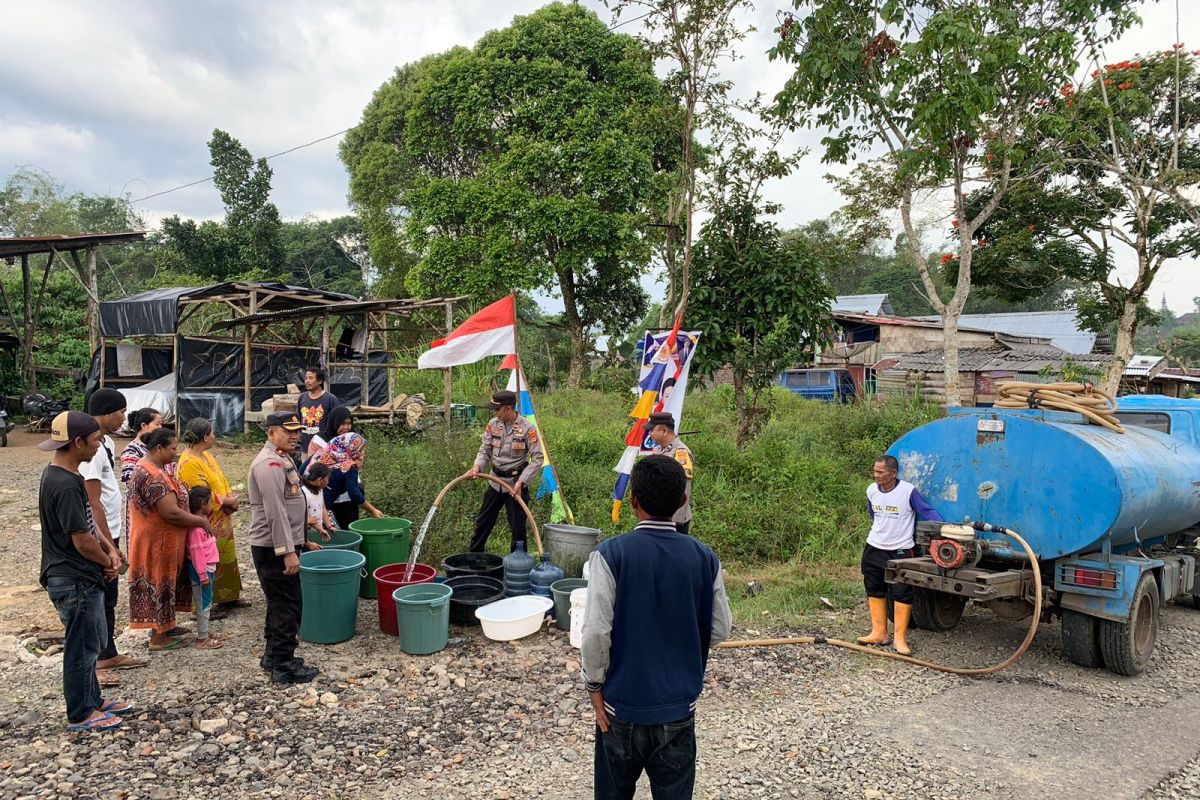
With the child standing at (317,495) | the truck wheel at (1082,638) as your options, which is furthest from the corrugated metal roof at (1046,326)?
the child standing at (317,495)

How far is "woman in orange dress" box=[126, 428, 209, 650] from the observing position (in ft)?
15.5

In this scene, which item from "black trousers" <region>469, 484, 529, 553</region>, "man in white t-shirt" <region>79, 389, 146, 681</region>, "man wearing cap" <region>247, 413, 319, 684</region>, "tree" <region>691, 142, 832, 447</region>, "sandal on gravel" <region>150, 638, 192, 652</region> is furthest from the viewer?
"tree" <region>691, 142, 832, 447</region>

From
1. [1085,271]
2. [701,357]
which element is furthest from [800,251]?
[1085,271]

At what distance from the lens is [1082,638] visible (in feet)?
17.3

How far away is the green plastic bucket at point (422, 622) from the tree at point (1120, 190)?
11941 mm

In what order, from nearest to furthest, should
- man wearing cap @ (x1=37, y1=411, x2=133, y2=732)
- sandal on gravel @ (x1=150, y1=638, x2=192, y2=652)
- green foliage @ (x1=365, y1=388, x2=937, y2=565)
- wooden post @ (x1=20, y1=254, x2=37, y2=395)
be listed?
man wearing cap @ (x1=37, y1=411, x2=133, y2=732) → sandal on gravel @ (x1=150, y1=638, x2=192, y2=652) → green foliage @ (x1=365, y1=388, x2=937, y2=565) → wooden post @ (x1=20, y1=254, x2=37, y2=395)

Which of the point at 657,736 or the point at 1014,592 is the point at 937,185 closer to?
the point at 1014,592

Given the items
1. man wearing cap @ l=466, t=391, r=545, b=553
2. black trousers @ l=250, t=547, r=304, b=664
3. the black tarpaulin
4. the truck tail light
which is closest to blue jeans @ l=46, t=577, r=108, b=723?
black trousers @ l=250, t=547, r=304, b=664

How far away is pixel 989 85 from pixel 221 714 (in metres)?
10.1

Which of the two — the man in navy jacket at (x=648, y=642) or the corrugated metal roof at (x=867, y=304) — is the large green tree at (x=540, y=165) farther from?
the man in navy jacket at (x=648, y=642)

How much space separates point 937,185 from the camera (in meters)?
11.1

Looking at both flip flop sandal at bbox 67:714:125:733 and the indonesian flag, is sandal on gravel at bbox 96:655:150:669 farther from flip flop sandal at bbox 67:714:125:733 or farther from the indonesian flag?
the indonesian flag

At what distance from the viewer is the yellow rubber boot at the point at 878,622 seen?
5648 mm

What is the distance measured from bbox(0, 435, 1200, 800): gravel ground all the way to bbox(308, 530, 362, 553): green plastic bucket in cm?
67
